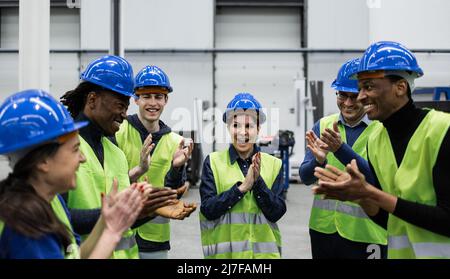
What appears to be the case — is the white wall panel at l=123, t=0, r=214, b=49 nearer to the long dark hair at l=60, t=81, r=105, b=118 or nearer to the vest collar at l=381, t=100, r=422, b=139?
the long dark hair at l=60, t=81, r=105, b=118

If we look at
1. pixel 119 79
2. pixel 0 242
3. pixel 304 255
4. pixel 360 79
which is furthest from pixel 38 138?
pixel 304 255

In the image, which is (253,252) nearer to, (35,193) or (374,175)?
(374,175)

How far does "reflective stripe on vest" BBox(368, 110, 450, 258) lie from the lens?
167 cm

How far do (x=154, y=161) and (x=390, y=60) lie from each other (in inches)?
63.5

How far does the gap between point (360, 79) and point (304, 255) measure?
370cm

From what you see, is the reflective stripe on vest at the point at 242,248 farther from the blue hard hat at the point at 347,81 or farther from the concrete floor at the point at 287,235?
the concrete floor at the point at 287,235

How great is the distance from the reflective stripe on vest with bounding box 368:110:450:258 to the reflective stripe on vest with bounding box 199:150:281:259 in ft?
2.59

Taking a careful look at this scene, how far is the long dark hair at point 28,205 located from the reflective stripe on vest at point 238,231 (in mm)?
1201

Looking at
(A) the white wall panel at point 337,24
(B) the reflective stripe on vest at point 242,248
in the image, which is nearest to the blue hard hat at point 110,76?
(B) the reflective stripe on vest at point 242,248

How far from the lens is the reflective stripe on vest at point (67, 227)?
53.9 inches

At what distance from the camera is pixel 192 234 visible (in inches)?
244

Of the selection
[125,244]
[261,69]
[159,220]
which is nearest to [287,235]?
[159,220]

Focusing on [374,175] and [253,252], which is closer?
[374,175]

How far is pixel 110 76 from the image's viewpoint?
6.64 ft
